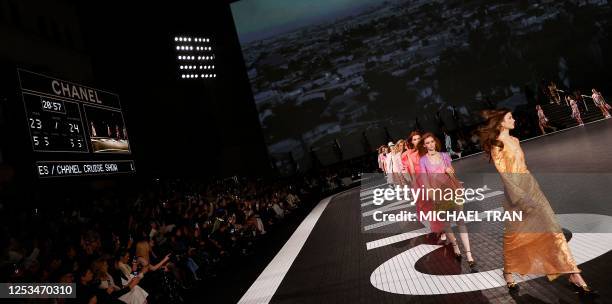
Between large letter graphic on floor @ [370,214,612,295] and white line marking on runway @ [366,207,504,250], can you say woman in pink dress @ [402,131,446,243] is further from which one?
large letter graphic on floor @ [370,214,612,295]

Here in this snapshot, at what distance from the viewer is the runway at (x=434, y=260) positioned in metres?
3.65

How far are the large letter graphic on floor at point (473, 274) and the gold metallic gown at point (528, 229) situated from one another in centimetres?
40

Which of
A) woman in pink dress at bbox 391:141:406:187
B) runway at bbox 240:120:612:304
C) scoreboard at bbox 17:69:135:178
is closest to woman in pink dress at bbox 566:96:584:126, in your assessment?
runway at bbox 240:120:612:304

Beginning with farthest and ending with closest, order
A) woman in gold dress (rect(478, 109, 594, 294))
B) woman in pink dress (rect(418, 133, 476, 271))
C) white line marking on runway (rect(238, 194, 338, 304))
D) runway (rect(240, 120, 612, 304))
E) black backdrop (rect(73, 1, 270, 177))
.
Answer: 1. black backdrop (rect(73, 1, 270, 177))
2. white line marking on runway (rect(238, 194, 338, 304))
3. woman in pink dress (rect(418, 133, 476, 271))
4. runway (rect(240, 120, 612, 304))
5. woman in gold dress (rect(478, 109, 594, 294))

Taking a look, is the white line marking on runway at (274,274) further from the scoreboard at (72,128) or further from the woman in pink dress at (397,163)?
the scoreboard at (72,128)

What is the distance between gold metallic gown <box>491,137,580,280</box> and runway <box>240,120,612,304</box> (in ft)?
0.68

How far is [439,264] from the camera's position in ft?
15.9

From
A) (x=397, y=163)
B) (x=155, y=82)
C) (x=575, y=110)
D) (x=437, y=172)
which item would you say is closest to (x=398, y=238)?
(x=437, y=172)

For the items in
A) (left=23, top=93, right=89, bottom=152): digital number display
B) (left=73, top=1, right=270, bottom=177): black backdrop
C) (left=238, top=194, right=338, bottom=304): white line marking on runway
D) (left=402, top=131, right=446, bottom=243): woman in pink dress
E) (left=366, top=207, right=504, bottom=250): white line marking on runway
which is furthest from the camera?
(left=73, top=1, right=270, bottom=177): black backdrop

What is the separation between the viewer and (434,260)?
5.06m

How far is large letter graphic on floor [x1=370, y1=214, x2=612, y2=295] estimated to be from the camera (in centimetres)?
386

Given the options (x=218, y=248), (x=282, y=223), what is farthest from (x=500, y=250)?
(x=282, y=223)

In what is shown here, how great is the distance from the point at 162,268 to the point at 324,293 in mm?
3385

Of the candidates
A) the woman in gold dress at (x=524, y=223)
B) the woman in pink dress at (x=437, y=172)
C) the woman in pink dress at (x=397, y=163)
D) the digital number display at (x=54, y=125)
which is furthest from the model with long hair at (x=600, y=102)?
the digital number display at (x=54, y=125)
